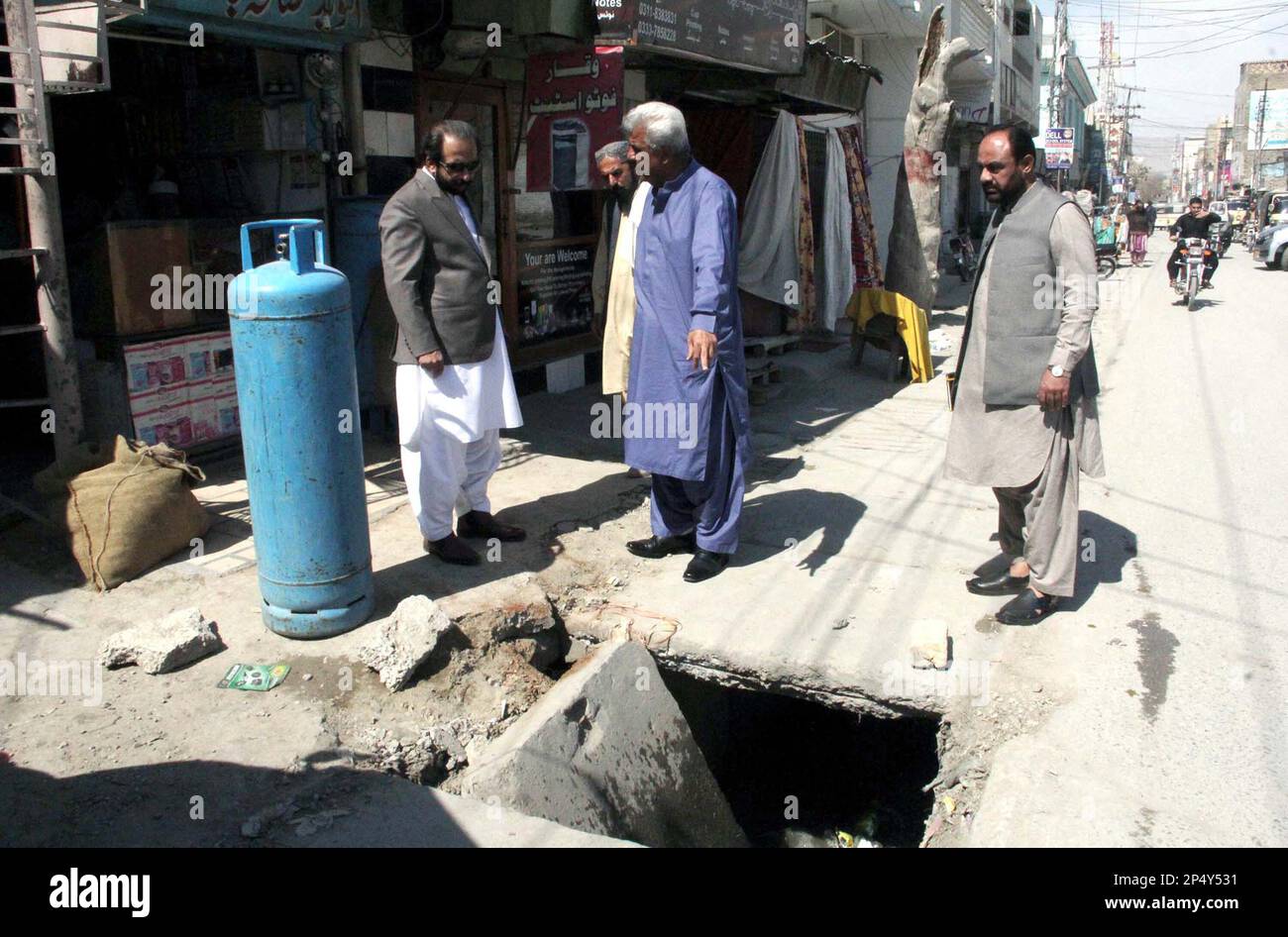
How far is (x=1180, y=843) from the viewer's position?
9.12ft

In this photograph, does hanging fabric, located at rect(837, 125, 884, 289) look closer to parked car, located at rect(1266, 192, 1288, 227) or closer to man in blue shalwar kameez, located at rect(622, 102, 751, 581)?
man in blue shalwar kameez, located at rect(622, 102, 751, 581)

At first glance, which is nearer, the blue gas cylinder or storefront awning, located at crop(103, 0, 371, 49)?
the blue gas cylinder

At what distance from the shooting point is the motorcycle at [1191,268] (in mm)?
15891

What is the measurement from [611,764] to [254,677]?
1230mm

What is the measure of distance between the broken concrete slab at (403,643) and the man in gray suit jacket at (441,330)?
84 cm

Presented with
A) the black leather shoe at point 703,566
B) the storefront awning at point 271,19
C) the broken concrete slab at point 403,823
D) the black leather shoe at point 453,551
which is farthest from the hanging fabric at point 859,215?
the broken concrete slab at point 403,823

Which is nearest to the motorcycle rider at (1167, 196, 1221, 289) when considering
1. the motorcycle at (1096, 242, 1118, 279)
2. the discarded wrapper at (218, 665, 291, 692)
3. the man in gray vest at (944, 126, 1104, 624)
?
the motorcycle at (1096, 242, 1118, 279)

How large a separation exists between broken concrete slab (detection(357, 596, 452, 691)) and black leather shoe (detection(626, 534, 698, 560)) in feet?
4.42

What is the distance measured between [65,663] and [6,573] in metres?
0.95

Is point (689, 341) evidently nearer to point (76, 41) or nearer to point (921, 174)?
point (76, 41)

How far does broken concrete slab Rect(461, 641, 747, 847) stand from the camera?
10.3ft

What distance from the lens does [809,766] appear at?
4.83m

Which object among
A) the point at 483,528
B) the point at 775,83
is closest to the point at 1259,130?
the point at 775,83

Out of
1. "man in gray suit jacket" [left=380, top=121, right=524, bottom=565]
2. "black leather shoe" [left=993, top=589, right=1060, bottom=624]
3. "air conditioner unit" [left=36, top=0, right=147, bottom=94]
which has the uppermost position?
"air conditioner unit" [left=36, top=0, right=147, bottom=94]
